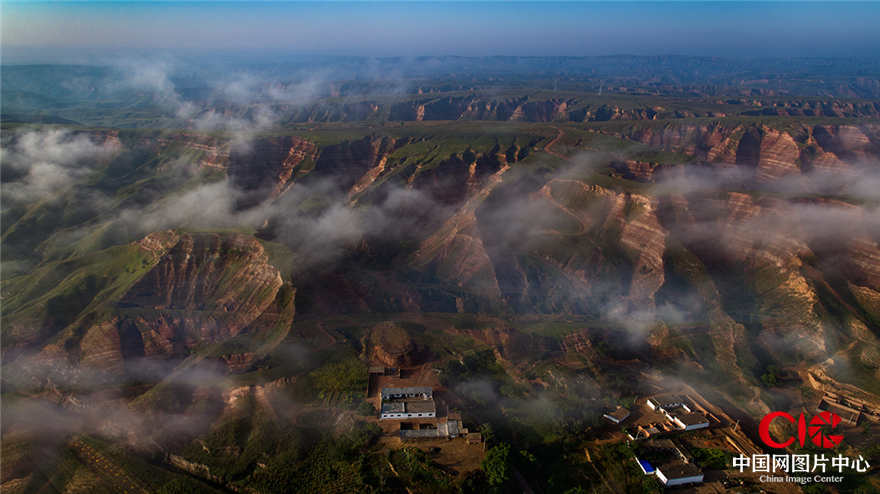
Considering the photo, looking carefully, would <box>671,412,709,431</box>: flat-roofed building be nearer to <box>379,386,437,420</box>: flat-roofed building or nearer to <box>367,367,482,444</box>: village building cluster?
<box>367,367,482,444</box>: village building cluster

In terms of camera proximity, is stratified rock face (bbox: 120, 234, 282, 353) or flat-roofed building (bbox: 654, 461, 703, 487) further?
stratified rock face (bbox: 120, 234, 282, 353)

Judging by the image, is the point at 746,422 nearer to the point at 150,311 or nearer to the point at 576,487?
the point at 576,487

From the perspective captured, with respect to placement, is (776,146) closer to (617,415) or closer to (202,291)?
(617,415)

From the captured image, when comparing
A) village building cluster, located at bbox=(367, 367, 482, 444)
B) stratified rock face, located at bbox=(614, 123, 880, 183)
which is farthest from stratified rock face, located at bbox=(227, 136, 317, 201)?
stratified rock face, located at bbox=(614, 123, 880, 183)

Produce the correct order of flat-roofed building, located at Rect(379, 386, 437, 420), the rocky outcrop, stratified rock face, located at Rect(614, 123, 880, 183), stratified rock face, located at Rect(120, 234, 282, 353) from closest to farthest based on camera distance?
flat-roofed building, located at Rect(379, 386, 437, 420)
stratified rock face, located at Rect(120, 234, 282, 353)
stratified rock face, located at Rect(614, 123, 880, 183)
the rocky outcrop

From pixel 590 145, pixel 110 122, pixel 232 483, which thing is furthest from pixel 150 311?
pixel 110 122

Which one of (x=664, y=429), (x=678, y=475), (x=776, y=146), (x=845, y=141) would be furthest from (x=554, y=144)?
(x=678, y=475)

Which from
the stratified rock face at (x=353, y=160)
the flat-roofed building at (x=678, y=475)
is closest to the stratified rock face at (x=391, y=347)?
the flat-roofed building at (x=678, y=475)

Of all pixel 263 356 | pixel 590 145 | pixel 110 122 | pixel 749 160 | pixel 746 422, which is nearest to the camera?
pixel 746 422
